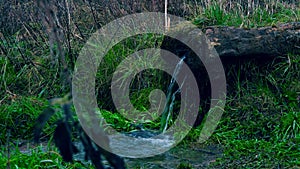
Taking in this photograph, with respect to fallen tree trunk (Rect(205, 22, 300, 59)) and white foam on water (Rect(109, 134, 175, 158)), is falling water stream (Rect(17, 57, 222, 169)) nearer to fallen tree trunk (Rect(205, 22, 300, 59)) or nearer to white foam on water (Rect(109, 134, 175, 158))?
white foam on water (Rect(109, 134, 175, 158))

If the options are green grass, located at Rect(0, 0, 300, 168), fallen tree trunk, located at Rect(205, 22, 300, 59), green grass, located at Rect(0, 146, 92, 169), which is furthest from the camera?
fallen tree trunk, located at Rect(205, 22, 300, 59)

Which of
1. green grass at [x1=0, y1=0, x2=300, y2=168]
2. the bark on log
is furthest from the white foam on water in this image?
the bark on log

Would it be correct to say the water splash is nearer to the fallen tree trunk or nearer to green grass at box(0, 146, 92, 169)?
the fallen tree trunk

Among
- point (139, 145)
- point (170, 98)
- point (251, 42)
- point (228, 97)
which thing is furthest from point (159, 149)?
point (251, 42)

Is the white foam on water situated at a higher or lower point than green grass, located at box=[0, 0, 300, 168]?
lower

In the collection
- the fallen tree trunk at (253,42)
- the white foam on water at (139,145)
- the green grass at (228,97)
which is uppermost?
the fallen tree trunk at (253,42)

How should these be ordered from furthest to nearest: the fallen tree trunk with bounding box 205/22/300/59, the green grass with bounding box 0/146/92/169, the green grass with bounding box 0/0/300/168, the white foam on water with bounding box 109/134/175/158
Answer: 1. the fallen tree trunk with bounding box 205/22/300/59
2. the white foam on water with bounding box 109/134/175/158
3. the green grass with bounding box 0/0/300/168
4. the green grass with bounding box 0/146/92/169

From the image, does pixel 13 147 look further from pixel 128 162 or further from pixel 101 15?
pixel 101 15

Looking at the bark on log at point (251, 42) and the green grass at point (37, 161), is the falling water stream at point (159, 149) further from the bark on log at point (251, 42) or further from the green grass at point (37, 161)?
the bark on log at point (251, 42)

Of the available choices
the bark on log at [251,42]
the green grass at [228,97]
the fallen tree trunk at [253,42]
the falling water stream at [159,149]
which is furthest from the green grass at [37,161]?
the fallen tree trunk at [253,42]

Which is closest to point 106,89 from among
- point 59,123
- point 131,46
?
point 131,46

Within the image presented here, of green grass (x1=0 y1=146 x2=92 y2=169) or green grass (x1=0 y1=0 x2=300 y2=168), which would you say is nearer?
green grass (x1=0 y1=146 x2=92 y2=169)

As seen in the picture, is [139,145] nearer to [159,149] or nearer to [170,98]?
[159,149]

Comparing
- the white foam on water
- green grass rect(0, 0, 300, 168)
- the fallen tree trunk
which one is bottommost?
the white foam on water
